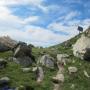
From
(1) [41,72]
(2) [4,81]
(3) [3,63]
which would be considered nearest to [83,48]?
(1) [41,72]

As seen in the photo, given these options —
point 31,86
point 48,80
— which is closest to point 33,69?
point 48,80

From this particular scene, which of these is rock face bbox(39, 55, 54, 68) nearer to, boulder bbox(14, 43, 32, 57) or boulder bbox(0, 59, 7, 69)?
boulder bbox(14, 43, 32, 57)

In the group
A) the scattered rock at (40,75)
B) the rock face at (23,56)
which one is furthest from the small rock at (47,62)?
the scattered rock at (40,75)

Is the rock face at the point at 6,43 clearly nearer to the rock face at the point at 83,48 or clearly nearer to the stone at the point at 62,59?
the stone at the point at 62,59

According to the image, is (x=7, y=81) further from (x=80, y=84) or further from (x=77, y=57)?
(x=77, y=57)

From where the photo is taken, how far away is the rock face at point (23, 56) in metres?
79.3

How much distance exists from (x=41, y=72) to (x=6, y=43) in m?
23.7

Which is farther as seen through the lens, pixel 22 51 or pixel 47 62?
pixel 22 51

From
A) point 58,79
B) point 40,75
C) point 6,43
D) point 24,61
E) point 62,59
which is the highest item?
point 6,43

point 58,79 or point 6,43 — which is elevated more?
point 6,43

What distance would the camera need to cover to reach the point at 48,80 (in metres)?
69.2

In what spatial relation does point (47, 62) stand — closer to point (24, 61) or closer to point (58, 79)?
point (24, 61)

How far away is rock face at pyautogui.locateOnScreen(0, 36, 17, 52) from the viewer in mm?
92056

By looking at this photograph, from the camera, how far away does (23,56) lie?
8188 centimetres
